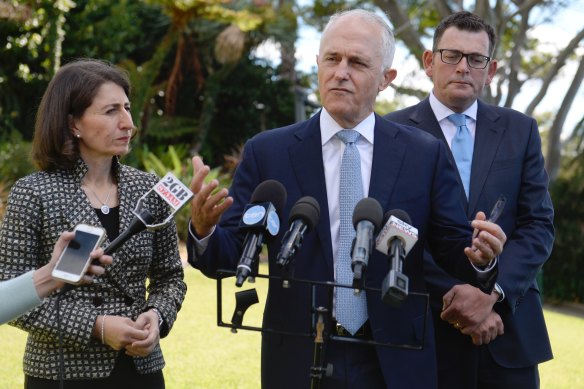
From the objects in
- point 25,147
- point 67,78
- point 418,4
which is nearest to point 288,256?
point 67,78

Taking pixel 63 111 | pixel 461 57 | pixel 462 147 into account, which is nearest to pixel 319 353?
pixel 63 111

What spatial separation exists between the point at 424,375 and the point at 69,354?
1481 mm

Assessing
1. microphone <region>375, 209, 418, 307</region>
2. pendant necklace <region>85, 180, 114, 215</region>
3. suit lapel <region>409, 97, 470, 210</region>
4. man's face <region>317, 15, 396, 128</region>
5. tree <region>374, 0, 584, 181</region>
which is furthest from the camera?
tree <region>374, 0, 584, 181</region>

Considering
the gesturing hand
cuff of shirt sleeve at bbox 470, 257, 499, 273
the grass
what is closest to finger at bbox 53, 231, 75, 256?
the gesturing hand

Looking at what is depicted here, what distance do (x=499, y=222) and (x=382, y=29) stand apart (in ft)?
4.03

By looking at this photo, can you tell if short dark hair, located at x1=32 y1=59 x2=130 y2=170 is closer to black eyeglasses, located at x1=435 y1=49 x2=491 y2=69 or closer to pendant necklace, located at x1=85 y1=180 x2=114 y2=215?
pendant necklace, located at x1=85 y1=180 x2=114 y2=215

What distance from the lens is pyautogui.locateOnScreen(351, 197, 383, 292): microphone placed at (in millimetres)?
2588

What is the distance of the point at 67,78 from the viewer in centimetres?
379

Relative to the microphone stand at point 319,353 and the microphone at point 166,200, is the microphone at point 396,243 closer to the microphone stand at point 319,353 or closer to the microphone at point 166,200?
the microphone stand at point 319,353

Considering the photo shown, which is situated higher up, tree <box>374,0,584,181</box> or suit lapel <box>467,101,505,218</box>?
tree <box>374,0,584,181</box>

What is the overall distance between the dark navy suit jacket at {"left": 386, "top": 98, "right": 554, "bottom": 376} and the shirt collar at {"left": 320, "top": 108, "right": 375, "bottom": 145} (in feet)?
2.32

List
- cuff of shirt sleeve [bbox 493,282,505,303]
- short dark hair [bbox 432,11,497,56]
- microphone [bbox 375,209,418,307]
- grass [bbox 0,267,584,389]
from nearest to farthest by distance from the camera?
microphone [bbox 375,209,418,307] → cuff of shirt sleeve [bbox 493,282,505,303] → short dark hair [bbox 432,11,497,56] → grass [bbox 0,267,584,389]

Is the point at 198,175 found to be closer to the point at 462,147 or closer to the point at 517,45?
the point at 462,147

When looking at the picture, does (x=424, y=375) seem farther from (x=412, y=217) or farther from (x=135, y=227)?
(x=135, y=227)
